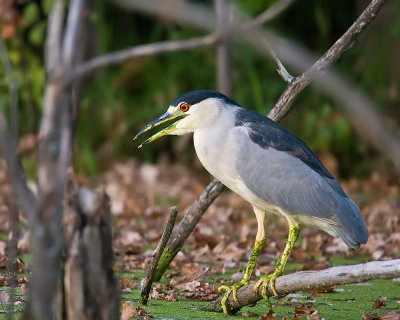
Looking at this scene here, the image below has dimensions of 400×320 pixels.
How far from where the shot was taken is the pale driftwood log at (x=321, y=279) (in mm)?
2617

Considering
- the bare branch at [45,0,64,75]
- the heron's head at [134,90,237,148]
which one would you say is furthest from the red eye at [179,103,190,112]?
the bare branch at [45,0,64,75]

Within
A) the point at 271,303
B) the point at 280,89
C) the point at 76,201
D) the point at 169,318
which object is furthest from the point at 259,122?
the point at 280,89

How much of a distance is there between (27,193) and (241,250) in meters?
3.18

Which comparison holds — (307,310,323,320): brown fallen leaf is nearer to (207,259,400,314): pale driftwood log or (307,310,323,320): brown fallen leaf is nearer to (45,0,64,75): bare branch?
(207,259,400,314): pale driftwood log

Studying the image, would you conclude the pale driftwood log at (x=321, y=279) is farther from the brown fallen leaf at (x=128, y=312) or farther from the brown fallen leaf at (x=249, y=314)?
the brown fallen leaf at (x=128, y=312)

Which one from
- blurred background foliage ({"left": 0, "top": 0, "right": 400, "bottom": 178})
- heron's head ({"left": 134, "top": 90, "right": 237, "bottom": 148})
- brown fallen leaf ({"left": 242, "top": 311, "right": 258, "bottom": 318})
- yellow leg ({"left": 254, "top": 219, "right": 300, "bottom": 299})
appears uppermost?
blurred background foliage ({"left": 0, "top": 0, "right": 400, "bottom": 178})

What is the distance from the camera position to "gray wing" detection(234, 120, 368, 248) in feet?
12.4

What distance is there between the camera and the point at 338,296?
3896 millimetres

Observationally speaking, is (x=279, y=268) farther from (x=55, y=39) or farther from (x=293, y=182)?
(x=55, y=39)

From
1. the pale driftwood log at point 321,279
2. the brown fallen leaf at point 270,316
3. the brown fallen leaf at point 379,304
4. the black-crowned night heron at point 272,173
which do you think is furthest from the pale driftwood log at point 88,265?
the brown fallen leaf at point 379,304

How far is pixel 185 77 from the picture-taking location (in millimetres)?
10461

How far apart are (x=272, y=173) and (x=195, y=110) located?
611 mm

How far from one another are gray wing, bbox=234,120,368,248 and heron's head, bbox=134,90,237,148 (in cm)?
22

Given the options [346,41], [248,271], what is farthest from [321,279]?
[346,41]
